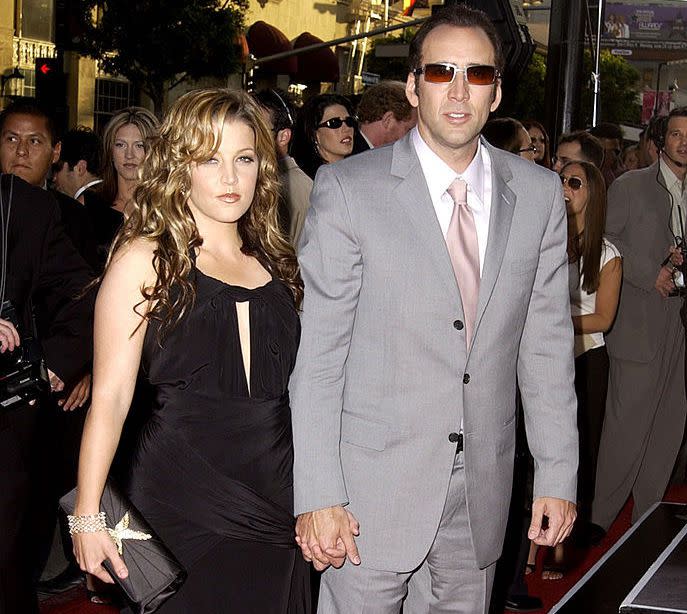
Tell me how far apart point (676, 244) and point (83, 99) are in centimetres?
2401

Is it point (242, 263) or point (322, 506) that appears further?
point (242, 263)

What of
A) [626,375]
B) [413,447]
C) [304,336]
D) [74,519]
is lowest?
[626,375]

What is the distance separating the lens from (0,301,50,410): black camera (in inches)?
171

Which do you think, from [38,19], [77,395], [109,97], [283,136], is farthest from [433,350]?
[109,97]

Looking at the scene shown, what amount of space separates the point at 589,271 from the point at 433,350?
3.39 meters

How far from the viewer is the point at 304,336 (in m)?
3.30

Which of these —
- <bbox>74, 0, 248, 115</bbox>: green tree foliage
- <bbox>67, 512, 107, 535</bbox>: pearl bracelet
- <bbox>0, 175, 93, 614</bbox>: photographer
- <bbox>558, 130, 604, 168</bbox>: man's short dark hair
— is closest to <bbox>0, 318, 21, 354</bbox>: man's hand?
<bbox>0, 175, 93, 614</bbox>: photographer

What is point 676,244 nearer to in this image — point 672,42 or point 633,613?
point 633,613

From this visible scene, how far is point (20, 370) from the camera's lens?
14.4 feet

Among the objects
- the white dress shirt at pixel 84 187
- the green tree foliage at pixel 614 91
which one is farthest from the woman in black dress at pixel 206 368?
the green tree foliage at pixel 614 91

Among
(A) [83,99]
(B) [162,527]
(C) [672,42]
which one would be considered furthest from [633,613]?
(A) [83,99]

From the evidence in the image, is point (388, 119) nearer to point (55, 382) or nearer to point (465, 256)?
point (55, 382)

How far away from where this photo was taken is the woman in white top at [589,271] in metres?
6.48

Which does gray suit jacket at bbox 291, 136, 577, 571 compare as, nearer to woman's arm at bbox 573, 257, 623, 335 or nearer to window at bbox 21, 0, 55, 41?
woman's arm at bbox 573, 257, 623, 335
